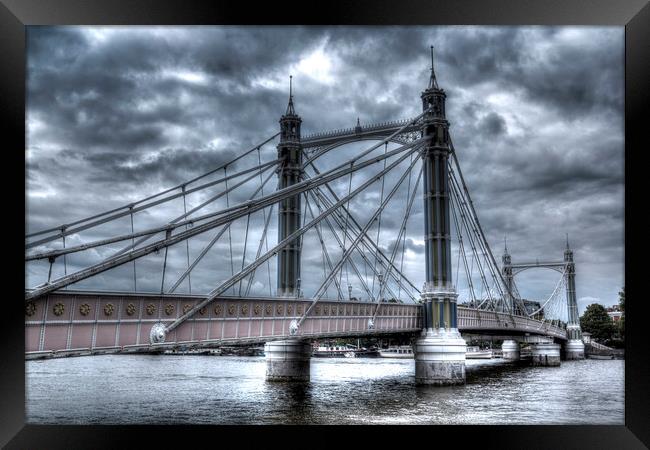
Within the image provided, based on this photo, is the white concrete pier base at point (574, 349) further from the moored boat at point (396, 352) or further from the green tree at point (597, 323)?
the moored boat at point (396, 352)

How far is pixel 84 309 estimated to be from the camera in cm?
1683

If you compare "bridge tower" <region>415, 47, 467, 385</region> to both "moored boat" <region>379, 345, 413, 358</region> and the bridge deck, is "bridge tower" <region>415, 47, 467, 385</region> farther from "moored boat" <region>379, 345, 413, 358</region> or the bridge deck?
"moored boat" <region>379, 345, 413, 358</region>

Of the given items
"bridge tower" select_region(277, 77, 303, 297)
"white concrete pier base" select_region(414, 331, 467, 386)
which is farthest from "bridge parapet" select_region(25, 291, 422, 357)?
"bridge tower" select_region(277, 77, 303, 297)

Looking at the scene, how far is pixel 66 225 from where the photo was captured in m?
18.5

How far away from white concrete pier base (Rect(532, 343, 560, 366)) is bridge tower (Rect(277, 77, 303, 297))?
38243mm

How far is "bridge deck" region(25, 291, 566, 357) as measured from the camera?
16031 millimetres

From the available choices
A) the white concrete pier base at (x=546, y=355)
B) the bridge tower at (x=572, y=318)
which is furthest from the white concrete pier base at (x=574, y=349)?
the white concrete pier base at (x=546, y=355)

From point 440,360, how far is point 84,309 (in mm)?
21624

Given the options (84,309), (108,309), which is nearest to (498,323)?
(108,309)

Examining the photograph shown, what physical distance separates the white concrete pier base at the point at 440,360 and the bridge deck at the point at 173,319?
56.1 inches

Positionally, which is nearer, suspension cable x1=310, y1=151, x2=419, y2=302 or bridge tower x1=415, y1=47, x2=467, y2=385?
suspension cable x1=310, y1=151, x2=419, y2=302
